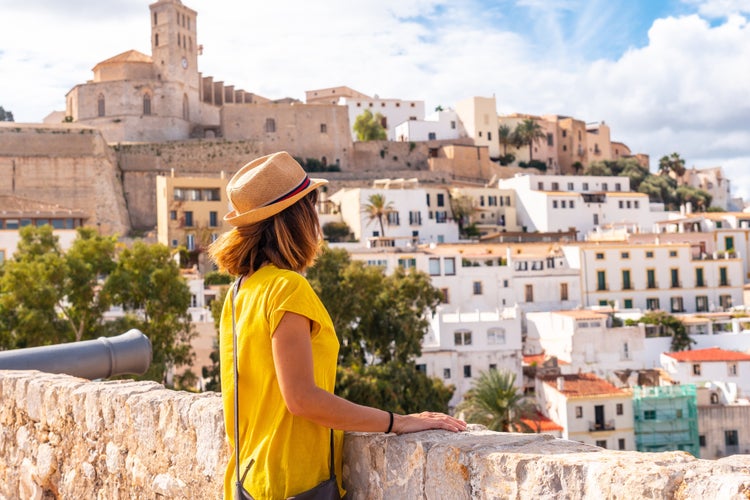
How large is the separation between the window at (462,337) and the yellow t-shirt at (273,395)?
2880 centimetres

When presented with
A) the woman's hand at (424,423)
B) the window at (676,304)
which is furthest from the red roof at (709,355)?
the woman's hand at (424,423)

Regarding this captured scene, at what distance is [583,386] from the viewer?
27.5m

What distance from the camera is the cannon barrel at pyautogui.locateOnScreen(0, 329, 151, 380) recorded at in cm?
514

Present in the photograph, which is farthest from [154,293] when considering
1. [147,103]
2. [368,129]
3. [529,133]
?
[529,133]

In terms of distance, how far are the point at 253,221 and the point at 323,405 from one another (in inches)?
23.9

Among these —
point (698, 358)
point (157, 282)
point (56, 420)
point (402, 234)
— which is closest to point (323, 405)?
point (56, 420)

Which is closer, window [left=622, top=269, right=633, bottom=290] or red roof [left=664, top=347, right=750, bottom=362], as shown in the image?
red roof [left=664, top=347, right=750, bottom=362]

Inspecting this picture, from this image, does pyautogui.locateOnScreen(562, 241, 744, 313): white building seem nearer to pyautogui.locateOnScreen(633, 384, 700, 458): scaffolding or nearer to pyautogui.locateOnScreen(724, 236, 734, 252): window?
pyautogui.locateOnScreen(724, 236, 734, 252): window

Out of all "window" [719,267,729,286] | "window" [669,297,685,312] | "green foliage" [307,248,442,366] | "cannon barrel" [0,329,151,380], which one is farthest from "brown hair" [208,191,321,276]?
"window" [719,267,729,286]

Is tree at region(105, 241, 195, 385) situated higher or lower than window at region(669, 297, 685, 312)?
higher

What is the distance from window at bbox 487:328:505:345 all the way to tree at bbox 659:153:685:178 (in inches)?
1989

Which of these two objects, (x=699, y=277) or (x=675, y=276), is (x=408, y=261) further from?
(x=699, y=277)

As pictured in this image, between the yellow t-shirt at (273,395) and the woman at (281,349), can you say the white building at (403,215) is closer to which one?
the woman at (281,349)

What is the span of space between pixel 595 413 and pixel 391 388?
30.2 ft
